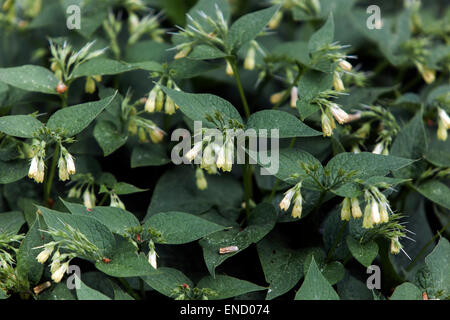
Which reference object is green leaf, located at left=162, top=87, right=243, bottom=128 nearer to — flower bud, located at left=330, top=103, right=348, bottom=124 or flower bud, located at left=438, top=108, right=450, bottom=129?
flower bud, located at left=330, top=103, right=348, bottom=124

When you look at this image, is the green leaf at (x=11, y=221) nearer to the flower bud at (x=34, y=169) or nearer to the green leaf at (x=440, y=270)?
the flower bud at (x=34, y=169)

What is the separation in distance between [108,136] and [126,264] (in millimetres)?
655

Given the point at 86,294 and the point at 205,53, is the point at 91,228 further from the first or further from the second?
the point at 205,53

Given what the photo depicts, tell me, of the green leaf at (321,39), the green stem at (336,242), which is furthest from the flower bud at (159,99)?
the green stem at (336,242)

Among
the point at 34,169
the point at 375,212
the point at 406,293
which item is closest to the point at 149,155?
the point at 34,169

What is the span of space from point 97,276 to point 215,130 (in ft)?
2.35

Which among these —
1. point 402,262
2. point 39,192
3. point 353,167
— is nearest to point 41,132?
point 39,192

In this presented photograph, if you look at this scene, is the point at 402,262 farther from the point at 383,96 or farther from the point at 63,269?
the point at 63,269

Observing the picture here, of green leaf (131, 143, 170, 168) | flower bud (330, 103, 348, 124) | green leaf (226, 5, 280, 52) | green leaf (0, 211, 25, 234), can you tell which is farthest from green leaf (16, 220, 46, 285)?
flower bud (330, 103, 348, 124)

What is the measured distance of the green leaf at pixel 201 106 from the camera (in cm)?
174

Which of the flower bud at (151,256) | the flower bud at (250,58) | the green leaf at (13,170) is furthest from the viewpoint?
the flower bud at (250,58)

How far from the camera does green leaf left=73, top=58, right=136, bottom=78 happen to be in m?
2.03

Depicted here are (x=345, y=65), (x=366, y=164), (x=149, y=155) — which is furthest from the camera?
(x=149, y=155)

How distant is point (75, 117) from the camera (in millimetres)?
1801
